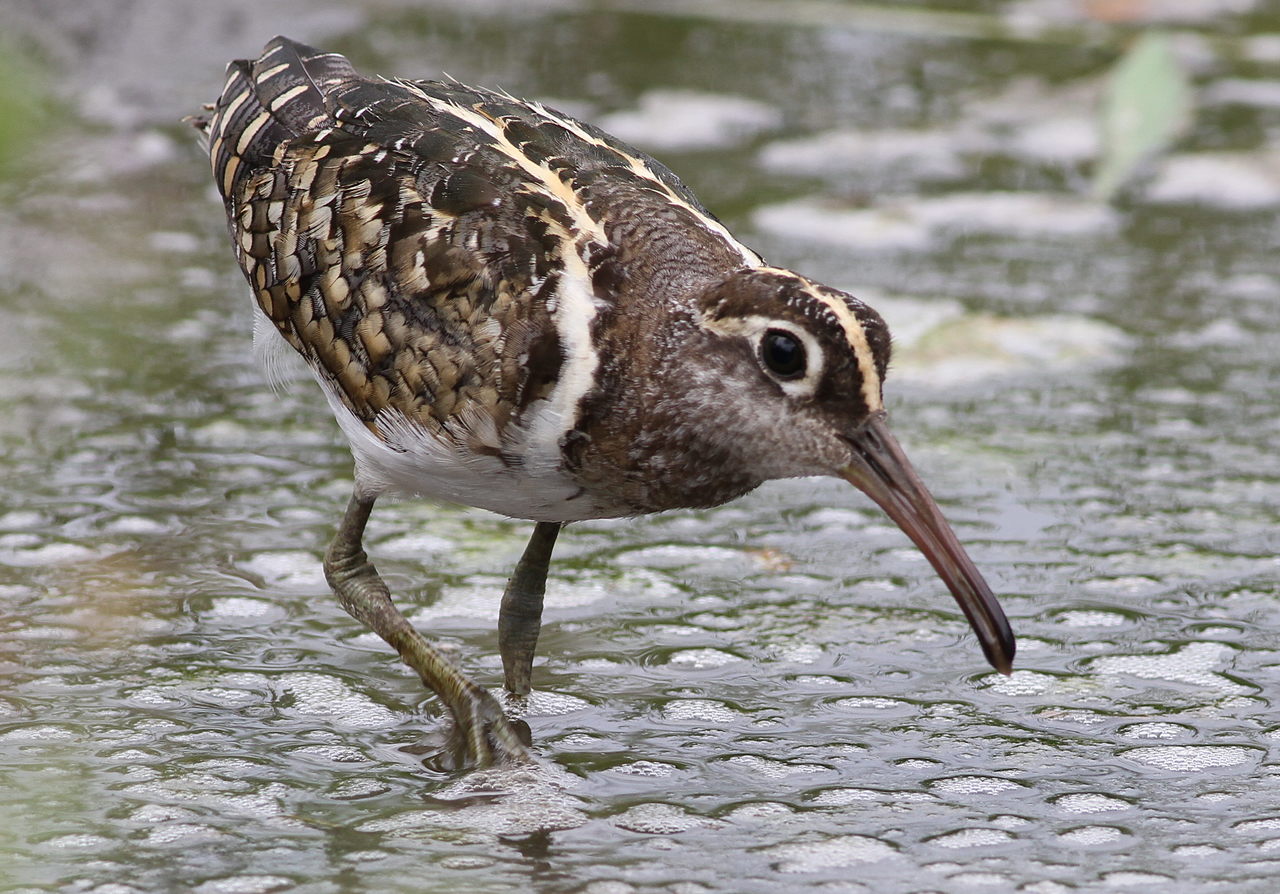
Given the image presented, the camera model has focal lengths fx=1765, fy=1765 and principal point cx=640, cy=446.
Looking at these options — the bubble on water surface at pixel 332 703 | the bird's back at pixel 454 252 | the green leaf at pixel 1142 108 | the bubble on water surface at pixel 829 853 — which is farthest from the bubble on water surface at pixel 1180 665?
the green leaf at pixel 1142 108

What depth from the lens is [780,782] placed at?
450cm

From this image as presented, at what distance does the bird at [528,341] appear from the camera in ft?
14.2

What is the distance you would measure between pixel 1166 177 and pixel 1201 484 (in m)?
3.08

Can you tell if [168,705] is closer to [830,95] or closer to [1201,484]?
[1201,484]

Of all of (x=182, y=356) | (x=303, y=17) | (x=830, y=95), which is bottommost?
(x=182, y=356)

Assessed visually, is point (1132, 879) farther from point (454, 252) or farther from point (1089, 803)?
point (454, 252)

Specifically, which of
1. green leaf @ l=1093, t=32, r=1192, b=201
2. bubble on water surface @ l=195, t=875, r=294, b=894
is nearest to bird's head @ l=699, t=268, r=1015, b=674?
bubble on water surface @ l=195, t=875, r=294, b=894

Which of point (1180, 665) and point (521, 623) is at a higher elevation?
point (521, 623)

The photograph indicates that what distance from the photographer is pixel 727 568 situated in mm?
5805

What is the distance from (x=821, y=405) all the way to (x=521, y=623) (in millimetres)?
1196

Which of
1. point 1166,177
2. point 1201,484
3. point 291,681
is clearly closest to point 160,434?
point 291,681

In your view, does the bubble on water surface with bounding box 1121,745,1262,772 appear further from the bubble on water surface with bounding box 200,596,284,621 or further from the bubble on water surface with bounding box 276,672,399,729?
the bubble on water surface with bounding box 200,596,284,621

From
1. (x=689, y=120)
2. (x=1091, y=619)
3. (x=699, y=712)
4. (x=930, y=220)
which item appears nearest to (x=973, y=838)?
(x=699, y=712)

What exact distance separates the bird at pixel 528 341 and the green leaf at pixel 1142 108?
457 cm
